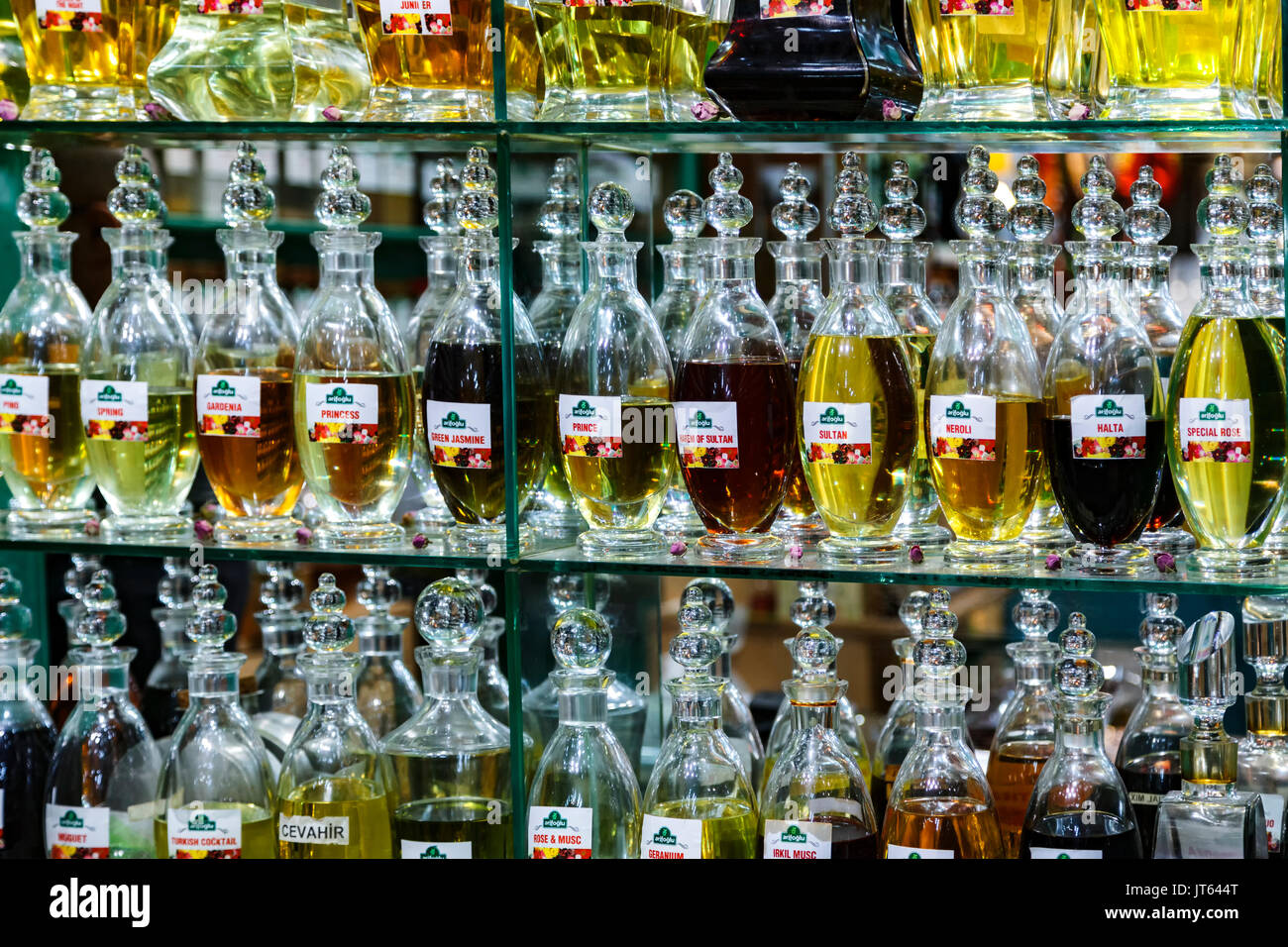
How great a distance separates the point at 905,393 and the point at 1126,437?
0.69ft

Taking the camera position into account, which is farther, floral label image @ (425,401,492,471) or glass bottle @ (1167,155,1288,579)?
floral label image @ (425,401,492,471)

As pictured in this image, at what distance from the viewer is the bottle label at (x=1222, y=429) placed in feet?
4.71

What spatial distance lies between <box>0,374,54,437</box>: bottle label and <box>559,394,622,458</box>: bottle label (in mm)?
619

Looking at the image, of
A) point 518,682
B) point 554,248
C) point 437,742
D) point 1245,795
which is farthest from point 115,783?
point 1245,795

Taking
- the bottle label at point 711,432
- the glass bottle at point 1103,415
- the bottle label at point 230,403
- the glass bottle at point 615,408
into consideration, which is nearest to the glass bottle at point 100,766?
the bottle label at point 230,403

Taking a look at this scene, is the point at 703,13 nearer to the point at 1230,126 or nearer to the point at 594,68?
the point at 594,68

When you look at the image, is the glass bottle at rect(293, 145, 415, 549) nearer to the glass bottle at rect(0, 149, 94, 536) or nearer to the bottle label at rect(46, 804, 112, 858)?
the glass bottle at rect(0, 149, 94, 536)

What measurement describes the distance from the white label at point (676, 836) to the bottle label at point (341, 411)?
508 millimetres

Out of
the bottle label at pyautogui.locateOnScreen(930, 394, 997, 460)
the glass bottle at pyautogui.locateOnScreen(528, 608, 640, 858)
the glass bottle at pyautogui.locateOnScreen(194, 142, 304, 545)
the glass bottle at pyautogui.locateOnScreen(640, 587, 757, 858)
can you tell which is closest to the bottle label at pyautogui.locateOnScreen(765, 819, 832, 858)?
the glass bottle at pyautogui.locateOnScreen(640, 587, 757, 858)

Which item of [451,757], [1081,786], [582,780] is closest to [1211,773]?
[1081,786]

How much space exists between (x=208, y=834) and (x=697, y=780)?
54cm

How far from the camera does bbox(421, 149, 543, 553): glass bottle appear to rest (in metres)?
1.68

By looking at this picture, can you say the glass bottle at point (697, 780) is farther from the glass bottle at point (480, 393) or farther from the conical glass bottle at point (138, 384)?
the conical glass bottle at point (138, 384)
